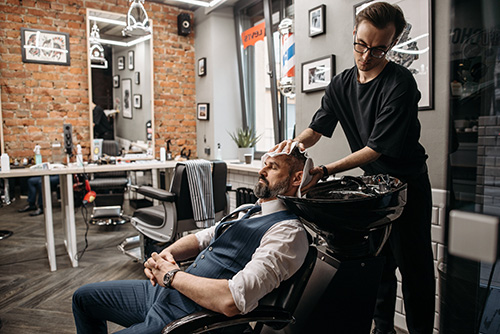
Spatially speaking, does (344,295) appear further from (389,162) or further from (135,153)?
(135,153)

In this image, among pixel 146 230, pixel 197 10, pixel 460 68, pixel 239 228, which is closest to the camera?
pixel 460 68

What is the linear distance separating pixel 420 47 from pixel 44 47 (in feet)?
13.6

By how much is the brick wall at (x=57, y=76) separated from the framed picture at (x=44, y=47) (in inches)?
2.3

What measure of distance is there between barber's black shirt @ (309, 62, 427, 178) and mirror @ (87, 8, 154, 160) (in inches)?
130

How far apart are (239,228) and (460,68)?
42.3 inches

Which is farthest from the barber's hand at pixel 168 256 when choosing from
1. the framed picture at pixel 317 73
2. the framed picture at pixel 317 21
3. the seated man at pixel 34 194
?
the seated man at pixel 34 194

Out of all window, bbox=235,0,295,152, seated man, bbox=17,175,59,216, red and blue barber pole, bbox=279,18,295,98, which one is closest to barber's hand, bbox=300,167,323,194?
red and blue barber pole, bbox=279,18,295,98

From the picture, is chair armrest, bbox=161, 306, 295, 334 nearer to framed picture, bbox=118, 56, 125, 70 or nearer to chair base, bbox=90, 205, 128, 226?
chair base, bbox=90, 205, 128, 226

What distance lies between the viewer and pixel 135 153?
4.82 m

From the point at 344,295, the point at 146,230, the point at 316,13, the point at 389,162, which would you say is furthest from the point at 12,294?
the point at 316,13

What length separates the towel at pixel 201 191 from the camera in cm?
271

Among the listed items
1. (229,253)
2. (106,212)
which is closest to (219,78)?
(106,212)

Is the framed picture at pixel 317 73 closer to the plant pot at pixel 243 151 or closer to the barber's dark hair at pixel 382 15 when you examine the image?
the barber's dark hair at pixel 382 15

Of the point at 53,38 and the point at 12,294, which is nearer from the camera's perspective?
the point at 12,294
